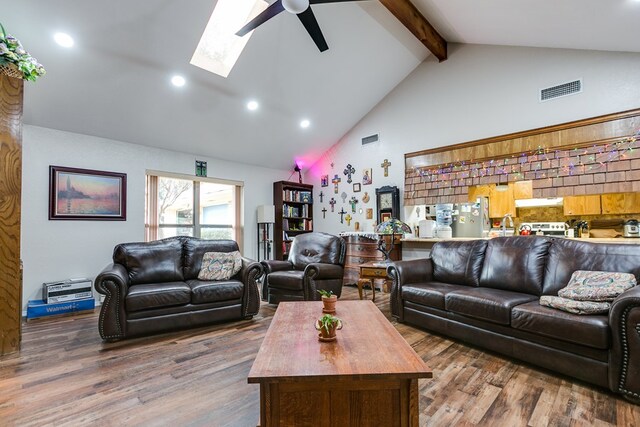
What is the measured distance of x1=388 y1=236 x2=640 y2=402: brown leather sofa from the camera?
6.45 ft

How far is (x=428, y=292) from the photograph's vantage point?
317 cm

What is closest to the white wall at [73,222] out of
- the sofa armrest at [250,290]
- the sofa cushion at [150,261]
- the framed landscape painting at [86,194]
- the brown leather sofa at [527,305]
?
the framed landscape painting at [86,194]

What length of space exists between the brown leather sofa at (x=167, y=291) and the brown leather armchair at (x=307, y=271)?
1.67ft

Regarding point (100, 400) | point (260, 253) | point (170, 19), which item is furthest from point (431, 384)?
point (260, 253)

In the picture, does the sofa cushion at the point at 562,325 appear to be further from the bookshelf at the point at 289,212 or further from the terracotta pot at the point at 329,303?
the bookshelf at the point at 289,212

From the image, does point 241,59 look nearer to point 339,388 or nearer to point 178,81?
point 178,81

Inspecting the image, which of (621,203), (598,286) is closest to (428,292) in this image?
(598,286)

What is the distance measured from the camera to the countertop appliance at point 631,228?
437 cm

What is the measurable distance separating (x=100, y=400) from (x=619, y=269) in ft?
12.8

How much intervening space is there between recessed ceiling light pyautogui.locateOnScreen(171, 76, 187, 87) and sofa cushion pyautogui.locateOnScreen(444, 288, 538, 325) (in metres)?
4.03

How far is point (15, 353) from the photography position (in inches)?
106

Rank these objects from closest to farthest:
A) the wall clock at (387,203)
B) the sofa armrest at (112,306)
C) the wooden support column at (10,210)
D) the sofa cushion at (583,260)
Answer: the sofa cushion at (583,260) < the wooden support column at (10,210) < the sofa armrest at (112,306) < the wall clock at (387,203)

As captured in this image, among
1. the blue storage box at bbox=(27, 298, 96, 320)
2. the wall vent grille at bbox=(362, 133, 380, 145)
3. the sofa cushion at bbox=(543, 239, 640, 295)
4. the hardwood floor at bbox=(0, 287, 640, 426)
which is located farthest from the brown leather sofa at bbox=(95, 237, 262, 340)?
the wall vent grille at bbox=(362, 133, 380, 145)

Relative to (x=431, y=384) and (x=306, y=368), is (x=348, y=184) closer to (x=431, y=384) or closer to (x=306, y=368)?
(x=431, y=384)
